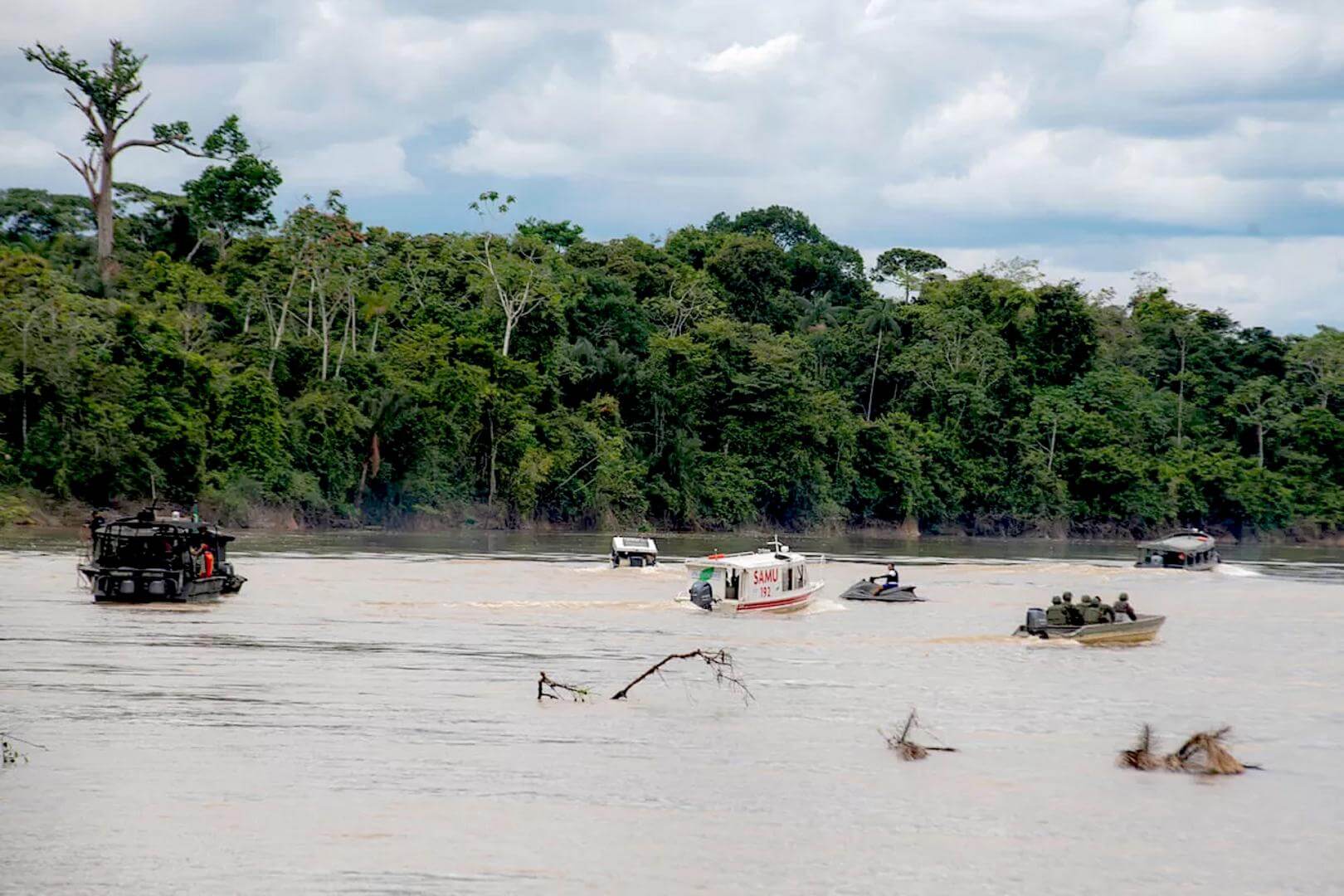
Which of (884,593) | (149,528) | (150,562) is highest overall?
(149,528)

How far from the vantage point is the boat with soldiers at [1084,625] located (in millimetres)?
39250

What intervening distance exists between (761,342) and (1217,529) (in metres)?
34.8

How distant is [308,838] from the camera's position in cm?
1783

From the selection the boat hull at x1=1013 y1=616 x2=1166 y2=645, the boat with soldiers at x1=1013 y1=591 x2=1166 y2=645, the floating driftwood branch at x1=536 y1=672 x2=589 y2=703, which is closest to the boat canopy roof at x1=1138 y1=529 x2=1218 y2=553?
the boat hull at x1=1013 y1=616 x2=1166 y2=645

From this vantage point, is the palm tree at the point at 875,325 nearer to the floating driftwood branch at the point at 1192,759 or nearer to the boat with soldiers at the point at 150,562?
the boat with soldiers at the point at 150,562

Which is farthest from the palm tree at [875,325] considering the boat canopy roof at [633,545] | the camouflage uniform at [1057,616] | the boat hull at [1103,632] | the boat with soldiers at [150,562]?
the boat with soldiers at [150,562]

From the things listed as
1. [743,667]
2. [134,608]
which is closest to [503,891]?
[743,667]

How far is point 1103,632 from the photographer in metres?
39.4

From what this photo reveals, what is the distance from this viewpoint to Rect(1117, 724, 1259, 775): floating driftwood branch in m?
23.4

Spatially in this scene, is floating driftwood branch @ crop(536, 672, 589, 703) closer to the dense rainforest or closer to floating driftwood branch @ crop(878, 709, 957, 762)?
floating driftwood branch @ crop(878, 709, 957, 762)

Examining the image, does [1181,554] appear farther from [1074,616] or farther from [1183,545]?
[1074,616]

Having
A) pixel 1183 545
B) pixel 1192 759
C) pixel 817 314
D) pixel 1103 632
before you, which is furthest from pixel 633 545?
pixel 817 314

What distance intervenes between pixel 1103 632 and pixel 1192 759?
1567 centimetres

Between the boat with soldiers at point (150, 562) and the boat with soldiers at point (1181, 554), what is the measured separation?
43372 millimetres
